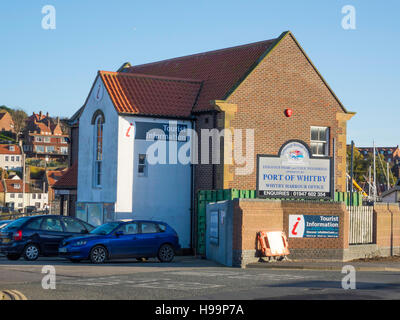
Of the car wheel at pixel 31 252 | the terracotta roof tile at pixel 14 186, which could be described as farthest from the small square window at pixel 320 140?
the terracotta roof tile at pixel 14 186

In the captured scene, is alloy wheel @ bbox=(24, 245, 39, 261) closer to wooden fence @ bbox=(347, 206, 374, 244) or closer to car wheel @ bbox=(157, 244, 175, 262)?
car wheel @ bbox=(157, 244, 175, 262)

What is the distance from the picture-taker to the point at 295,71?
32344 millimetres

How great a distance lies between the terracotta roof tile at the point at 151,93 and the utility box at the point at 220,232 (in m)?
6.25

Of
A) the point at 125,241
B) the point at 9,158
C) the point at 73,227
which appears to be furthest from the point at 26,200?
the point at 125,241

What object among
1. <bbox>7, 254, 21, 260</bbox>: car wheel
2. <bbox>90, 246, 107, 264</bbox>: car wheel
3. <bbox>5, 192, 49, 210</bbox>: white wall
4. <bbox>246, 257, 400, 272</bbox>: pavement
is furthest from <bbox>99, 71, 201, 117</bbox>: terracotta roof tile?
<bbox>5, 192, 49, 210</bbox>: white wall

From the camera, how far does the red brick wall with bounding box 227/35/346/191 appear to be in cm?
3105

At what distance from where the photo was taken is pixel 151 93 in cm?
3306

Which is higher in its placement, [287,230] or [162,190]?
[162,190]

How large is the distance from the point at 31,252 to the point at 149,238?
172 inches

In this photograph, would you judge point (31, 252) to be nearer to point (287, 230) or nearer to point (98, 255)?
point (98, 255)

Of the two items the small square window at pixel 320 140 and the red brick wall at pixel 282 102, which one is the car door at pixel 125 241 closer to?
the red brick wall at pixel 282 102

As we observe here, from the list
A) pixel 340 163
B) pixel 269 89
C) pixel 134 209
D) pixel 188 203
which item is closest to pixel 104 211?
pixel 134 209

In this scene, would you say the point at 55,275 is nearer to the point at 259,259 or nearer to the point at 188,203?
the point at 259,259
